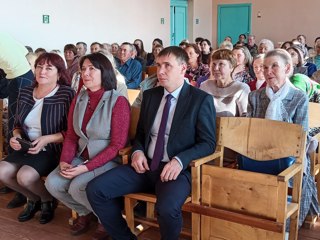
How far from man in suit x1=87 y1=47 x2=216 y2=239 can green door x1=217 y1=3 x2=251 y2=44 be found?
433 inches

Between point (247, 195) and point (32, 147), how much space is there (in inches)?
57.4

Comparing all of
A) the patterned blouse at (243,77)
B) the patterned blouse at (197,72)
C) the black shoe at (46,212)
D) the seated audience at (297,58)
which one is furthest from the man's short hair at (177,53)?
the seated audience at (297,58)

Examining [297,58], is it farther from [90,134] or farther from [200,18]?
[200,18]

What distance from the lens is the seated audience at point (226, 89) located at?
309cm

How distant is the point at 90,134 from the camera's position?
103 inches

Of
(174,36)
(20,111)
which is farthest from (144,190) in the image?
(174,36)

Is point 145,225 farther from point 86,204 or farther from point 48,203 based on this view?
point 48,203

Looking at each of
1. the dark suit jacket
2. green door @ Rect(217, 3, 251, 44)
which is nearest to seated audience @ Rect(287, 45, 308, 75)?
the dark suit jacket

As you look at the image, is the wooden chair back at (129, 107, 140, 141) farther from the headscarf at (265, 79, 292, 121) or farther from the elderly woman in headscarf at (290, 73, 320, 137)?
the elderly woman in headscarf at (290, 73, 320, 137)

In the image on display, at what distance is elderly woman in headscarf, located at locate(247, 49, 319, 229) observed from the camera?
2.54 meters

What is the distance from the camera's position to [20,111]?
2.97 m

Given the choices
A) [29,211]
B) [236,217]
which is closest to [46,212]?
[29,211]

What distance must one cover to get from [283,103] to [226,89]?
26.3 inches

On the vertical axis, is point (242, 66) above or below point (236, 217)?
above
